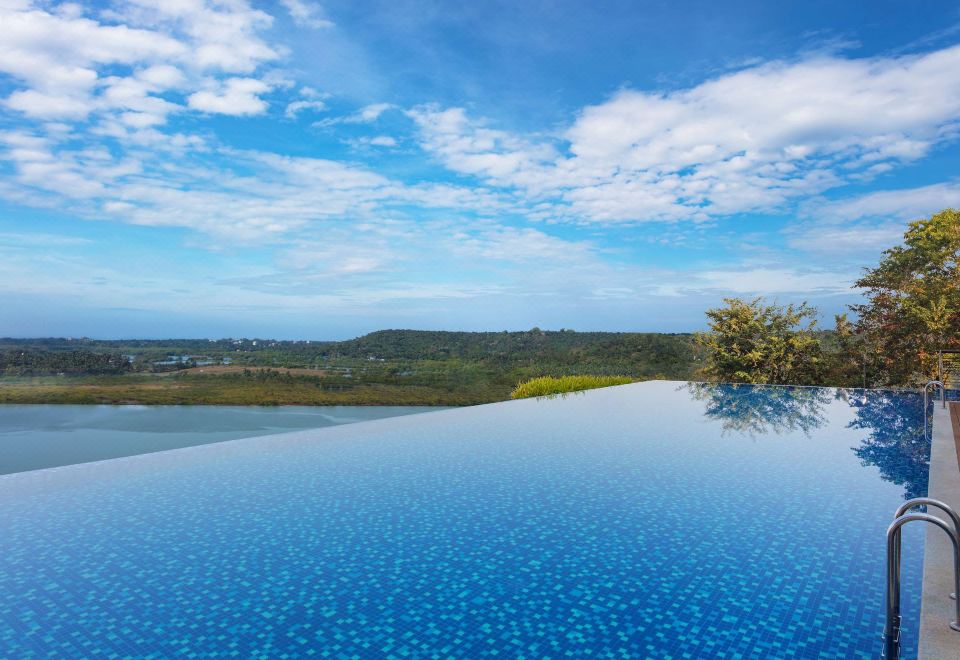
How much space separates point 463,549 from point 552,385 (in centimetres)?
892

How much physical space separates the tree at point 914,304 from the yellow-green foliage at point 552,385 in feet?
18.2

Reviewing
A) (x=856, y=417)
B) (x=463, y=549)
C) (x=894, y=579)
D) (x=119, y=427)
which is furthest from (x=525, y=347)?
(x=894, y=579)

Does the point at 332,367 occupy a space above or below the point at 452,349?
below

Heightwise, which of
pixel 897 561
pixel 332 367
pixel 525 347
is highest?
pixel 525 347

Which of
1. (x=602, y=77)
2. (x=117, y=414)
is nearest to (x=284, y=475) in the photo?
(x=117, y=414)

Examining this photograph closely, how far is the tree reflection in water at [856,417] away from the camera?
5.54 meters

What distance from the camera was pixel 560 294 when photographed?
20.0 meters

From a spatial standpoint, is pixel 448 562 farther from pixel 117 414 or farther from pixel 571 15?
pixel 571 15

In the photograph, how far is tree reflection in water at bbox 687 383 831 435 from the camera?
7.92 meters

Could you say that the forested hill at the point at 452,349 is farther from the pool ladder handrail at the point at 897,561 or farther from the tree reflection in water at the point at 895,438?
the pool ladder handrail at the point at 897,561

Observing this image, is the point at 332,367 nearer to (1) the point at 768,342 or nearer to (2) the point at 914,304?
(1) the point at 768,342

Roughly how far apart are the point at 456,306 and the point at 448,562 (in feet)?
55.5

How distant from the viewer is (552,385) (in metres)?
12.3

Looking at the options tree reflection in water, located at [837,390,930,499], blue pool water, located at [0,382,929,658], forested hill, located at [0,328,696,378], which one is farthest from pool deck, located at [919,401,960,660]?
forested hill, located at [0,328,696,378]
